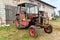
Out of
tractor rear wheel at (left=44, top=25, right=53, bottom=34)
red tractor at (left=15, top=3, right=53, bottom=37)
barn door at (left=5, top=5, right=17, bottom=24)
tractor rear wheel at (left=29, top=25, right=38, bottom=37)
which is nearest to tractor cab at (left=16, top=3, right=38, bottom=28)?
red tractor at (left=15, top=3, right=53, bottom=37)

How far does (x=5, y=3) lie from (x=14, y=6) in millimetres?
1602

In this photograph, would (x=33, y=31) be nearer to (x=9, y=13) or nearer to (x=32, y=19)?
(x=32, y=19)

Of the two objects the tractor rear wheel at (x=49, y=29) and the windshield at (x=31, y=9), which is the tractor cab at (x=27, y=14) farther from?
the tractor rear wheel at (x=49, y=29)

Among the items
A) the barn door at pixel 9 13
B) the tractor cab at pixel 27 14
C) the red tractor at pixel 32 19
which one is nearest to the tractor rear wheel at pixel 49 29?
the red tractor at pixel 32 19

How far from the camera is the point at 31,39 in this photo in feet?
33.1

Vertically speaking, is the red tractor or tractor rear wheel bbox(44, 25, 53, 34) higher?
the red tractor

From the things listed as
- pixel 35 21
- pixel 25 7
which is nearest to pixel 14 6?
pixel 25 7

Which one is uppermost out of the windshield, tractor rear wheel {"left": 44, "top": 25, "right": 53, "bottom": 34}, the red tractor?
the windshield

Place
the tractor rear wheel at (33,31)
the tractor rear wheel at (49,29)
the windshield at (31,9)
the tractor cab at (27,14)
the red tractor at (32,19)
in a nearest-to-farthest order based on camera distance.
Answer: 1. the tractor rear wheel at (33,31)
2. the red tractor at (32,19)
3. the tractor cab at (27,14)
4. the tractor rear wheel at (49,29)
5. the windshield at (31,9)

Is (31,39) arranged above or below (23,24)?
below

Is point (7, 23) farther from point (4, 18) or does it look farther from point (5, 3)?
point (5, 3)

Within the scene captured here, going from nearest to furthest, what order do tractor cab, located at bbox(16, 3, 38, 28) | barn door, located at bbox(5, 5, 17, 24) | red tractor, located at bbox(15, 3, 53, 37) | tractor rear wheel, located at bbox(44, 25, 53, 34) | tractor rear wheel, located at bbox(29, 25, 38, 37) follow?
tractor rear wheel, located at bbox(29, 25, 38, 37), red tractor, located at bbox(15, 3, 53, 37), tractor cab, located at bbox(16, 3, 38, 28), tractor rear wheel, located at bbox(44, 25, 53, 34), barn door, located at bbox(5, 5, 17, 24)

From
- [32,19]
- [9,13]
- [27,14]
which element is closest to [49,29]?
[32,19]

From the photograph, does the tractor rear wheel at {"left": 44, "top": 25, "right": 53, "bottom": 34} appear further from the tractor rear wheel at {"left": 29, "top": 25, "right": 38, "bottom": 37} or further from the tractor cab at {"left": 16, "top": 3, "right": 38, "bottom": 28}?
the tractor rear wheel at {"left": 29, "top": 25, "right": 38, "bottom": 37}
